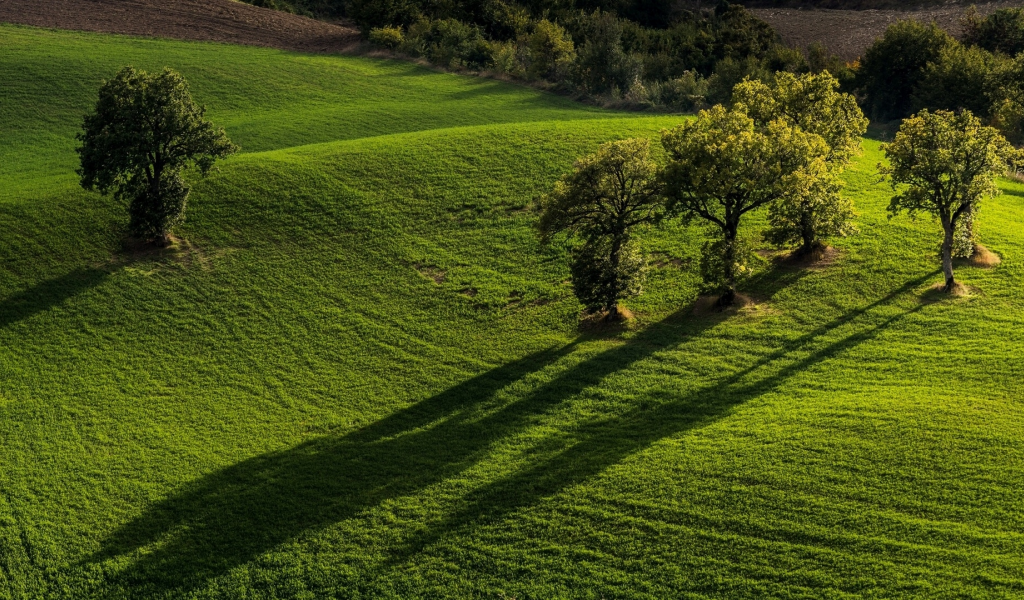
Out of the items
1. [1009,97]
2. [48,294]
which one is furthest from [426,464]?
[1009,97]

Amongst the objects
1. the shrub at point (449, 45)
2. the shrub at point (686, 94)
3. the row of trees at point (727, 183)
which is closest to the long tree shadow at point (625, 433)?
the row of trees at point (727, 183)

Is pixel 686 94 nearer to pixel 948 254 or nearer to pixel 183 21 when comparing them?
pixel 948 254

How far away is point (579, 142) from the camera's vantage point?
83.1 metres

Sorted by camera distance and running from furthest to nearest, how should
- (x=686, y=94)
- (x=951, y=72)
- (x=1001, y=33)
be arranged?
(x=1001, y=33) → (x=686, y=94) → (x=951, y=72)

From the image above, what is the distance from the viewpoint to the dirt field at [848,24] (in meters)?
146

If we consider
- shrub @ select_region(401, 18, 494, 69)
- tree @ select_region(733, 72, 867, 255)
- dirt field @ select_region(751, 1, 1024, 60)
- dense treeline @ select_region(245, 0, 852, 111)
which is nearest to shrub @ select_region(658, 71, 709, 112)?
dense treeline @ select_region(245, 0, 852, 111)

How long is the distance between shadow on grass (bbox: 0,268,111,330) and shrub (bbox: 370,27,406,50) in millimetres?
69443

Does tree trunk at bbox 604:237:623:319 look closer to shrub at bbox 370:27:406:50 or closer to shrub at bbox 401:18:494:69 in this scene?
shrub at bbox 401:18:494:69

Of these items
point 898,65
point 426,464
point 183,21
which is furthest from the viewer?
point 183,21

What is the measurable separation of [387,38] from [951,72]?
241 feet

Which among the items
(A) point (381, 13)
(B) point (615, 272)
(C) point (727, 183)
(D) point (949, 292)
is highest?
(A) point (381, 13)

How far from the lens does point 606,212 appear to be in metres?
56.0

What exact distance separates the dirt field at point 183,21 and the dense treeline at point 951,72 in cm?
7466

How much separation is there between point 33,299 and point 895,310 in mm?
58247
